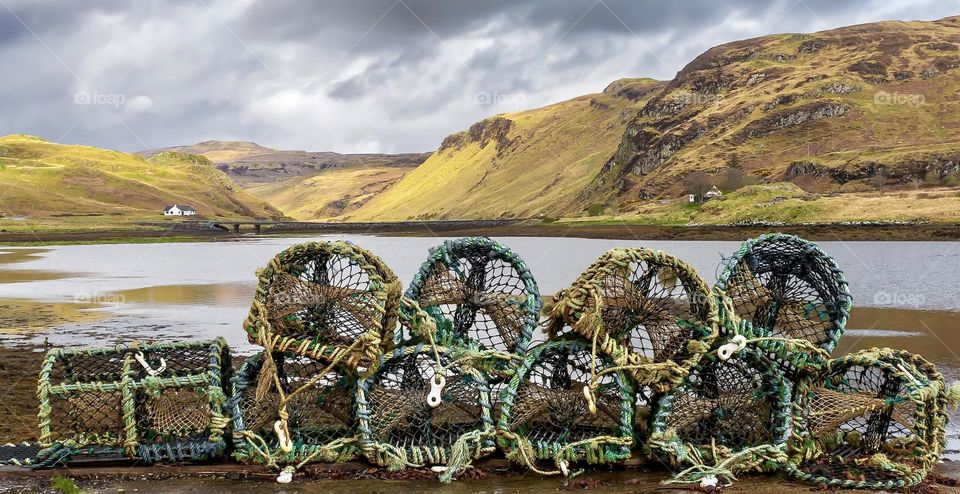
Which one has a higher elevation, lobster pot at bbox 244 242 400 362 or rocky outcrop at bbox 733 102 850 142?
rocky outcrop at bbox 733 102 850 142

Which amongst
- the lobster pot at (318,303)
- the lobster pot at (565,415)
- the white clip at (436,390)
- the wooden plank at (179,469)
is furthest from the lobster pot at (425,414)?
the lobster pot at (318,303)

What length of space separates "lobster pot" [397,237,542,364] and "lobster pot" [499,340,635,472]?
25.6 inches

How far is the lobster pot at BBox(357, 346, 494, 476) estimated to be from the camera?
790cm

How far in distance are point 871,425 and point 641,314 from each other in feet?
8.37

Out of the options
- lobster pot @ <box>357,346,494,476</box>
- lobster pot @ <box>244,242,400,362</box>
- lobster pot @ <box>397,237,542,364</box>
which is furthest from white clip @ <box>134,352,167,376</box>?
lobster pot @ <box>397,237,542,364</box>

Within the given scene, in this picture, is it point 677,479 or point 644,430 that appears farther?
point 644,430

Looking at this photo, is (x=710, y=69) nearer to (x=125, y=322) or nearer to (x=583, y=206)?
(x=583, y=206)

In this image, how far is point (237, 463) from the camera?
8086 millimetres

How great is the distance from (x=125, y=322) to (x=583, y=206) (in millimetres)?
140595

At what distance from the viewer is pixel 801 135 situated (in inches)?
5359

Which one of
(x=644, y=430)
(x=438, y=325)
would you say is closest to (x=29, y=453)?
(x=438, y=325)

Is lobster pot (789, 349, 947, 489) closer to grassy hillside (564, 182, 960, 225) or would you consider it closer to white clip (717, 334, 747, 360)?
white clip (717, 334, 747, 360)

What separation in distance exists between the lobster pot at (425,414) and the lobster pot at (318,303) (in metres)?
0.46

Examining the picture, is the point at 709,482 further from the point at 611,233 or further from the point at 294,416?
the point at 611,233
